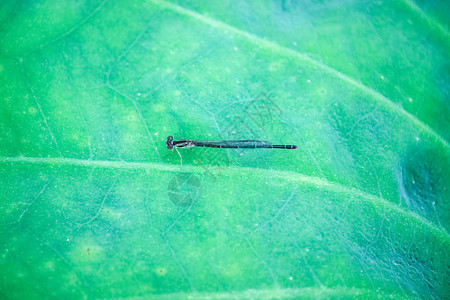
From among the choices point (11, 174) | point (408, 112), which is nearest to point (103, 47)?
point (11, 174)

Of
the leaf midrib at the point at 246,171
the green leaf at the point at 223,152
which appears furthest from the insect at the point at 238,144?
the leaf midrib at the point at 246,171

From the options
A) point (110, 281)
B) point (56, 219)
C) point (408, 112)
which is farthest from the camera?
point (408, 112)

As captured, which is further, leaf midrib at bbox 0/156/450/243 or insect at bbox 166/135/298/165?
insect at bbox 166/135/298/165

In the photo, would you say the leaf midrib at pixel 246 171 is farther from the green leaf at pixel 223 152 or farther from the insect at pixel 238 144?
the insect at pixel 238 144

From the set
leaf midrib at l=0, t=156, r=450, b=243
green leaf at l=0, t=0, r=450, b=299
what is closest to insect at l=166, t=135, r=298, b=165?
green leaf at l=0, t=0, r=450, b=299

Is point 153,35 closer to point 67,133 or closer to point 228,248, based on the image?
point 67,133

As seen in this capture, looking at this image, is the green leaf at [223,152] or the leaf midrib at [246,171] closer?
the green leaf at [223,152]

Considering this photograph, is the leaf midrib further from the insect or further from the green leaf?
the insect
